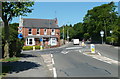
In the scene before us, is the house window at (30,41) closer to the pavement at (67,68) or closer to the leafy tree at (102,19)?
the leafy tree at (102,19)

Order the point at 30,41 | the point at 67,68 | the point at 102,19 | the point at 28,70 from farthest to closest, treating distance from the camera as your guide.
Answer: the point at 102,19 → the point at 30,41 → the point at 67,68 → the point at 28,70

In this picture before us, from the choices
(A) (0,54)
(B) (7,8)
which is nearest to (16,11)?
(B) (7,8)

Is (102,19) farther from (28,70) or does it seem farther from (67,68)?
(28,70)

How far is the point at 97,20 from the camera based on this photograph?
6919 cm

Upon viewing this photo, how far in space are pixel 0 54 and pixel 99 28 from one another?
1990 inches

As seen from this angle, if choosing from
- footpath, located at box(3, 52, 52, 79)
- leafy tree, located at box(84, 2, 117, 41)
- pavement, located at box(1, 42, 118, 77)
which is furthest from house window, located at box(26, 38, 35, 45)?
footpath, located at box(3, 52, 52, 79)

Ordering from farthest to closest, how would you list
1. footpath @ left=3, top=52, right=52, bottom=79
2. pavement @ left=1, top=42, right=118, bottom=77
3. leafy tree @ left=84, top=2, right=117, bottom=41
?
leafy tree @ left=84, top=2, right=117, bottom=41, pavement @ left=1, top=42, right=118, bottom=77, footpath @ left=3, top=52, right=52, bottom=79

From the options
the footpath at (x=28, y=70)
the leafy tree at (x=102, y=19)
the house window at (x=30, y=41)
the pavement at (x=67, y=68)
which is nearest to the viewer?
the footpath at (x=28, y=70)

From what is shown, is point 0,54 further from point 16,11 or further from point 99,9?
point 99,9

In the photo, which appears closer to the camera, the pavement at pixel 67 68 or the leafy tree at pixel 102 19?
the pavement at pixel 67 68

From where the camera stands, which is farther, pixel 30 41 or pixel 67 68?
pixel 30 41

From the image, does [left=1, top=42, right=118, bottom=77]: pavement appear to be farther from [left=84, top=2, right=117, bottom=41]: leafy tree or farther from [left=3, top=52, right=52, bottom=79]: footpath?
[left=84, top=2, right=117, bottom=41]: leafy tree

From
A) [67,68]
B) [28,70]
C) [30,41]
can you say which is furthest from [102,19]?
[28,70]

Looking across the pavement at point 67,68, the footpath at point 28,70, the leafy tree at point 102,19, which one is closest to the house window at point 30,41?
the leafy tree at point 102,19
